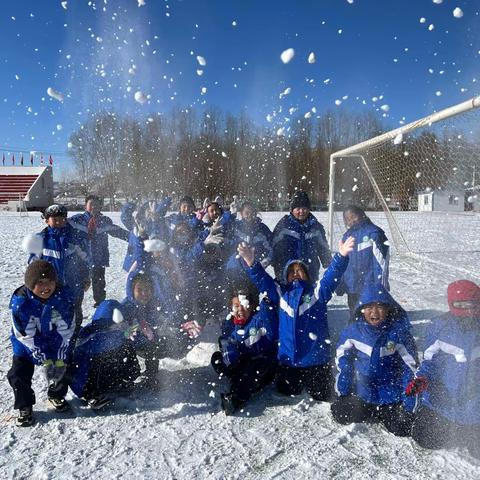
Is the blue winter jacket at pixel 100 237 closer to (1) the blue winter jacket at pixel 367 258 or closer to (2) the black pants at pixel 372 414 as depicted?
(1) the blue winter jacket at pixel 367 258

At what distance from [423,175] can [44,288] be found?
7661mm

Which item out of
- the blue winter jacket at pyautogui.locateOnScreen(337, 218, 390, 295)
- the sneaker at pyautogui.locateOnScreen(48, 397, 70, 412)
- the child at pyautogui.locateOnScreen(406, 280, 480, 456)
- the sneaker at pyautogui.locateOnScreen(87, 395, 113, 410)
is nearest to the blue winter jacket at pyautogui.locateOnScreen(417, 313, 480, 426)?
the child at pyautogui.locateOnScreen(406, 280, 480, 456)

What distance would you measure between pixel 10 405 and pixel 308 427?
216cm

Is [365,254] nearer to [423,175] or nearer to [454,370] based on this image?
[454,370]

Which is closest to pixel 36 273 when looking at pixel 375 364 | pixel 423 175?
pixel 375 364

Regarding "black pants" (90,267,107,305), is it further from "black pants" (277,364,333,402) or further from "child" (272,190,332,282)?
"black pants" (277,364,333,402)

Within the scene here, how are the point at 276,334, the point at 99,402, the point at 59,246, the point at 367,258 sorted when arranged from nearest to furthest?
the point at 99,402
the point at 276,334
the point at 367,258
the point at 59,246

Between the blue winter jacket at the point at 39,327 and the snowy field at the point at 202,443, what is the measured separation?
0.43 meters

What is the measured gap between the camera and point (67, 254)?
466 centimetres

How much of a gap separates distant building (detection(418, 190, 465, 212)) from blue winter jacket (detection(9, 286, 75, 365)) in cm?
658

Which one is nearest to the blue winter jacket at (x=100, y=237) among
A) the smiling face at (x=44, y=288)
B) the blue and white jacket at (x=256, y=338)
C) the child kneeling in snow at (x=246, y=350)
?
the smiling face at (x=44, y=288)

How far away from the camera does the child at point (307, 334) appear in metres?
3.49

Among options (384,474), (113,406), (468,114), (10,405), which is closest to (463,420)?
(384,474)

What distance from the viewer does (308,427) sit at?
9.91ft
